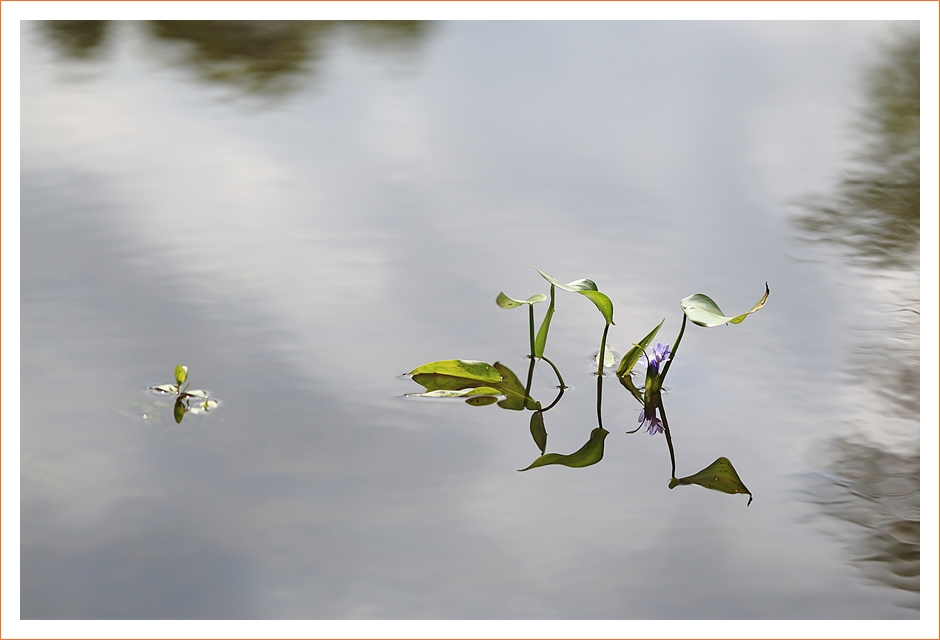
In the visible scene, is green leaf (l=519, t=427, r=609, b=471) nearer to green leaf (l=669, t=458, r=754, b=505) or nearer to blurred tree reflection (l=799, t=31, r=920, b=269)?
green leaf (l=669, t=458, r=754, b=505)

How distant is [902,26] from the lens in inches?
148

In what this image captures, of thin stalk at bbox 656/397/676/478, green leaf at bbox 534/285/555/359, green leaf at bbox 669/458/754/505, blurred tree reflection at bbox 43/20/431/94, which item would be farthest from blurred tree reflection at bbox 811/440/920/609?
blurred tree reflection at bbox 43/20/431/94

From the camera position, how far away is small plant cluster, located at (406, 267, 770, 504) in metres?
1.58

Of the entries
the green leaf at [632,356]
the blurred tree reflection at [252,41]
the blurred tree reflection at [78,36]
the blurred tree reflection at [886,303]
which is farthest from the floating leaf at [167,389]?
the blurred tree reflection at [78,36]

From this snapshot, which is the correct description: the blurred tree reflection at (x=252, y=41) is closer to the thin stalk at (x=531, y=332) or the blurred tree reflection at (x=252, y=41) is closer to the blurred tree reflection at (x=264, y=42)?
the blurred tree reflection at (x=264, y=42)

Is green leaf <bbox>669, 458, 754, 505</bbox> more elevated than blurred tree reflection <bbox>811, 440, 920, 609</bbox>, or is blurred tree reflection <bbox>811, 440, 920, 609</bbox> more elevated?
green leaf <bbox>669, 458, 754, 505</bbox>

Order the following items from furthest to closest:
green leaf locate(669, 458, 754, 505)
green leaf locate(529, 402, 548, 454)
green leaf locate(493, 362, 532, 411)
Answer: green leaf locate(493, 362, 532, 411) < green leaf locate(529, 402, 548, 454) < green leaf locate(669, 458, 754, 505)

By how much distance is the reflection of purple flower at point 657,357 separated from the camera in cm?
171

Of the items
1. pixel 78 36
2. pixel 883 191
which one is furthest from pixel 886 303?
pixel 78 36

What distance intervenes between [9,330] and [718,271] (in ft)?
5.38

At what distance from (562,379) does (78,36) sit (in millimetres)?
2838

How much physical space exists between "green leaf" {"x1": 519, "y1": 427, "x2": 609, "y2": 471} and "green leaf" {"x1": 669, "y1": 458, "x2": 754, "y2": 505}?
0.14 m

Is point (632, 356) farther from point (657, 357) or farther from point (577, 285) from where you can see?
point (577, 285)

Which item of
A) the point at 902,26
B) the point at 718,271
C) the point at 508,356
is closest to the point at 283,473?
the point at 508,356
